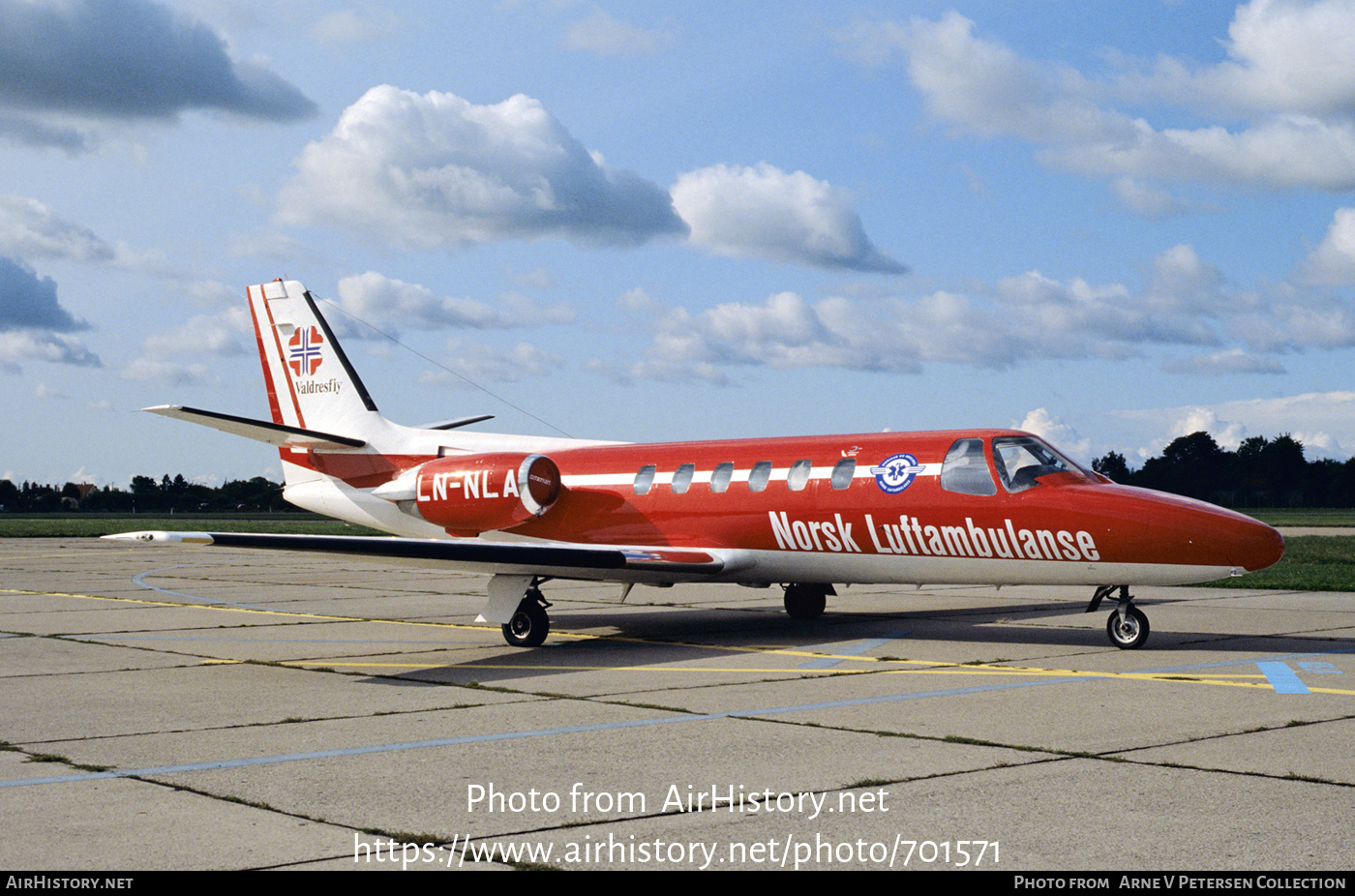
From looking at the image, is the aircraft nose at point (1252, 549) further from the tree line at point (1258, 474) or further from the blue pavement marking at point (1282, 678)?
the tree line at point (1258, 474)

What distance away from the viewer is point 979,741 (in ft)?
29.2

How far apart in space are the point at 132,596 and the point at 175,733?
15.4 metres

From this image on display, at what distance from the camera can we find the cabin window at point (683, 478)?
→ 17.4 meters

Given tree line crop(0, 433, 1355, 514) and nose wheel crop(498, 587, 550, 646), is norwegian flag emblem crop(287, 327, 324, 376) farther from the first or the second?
tree line crop(0, 433, 1355, 514)

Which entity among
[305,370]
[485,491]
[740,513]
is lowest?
[740,513]

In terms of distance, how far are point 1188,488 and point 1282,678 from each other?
11363cm

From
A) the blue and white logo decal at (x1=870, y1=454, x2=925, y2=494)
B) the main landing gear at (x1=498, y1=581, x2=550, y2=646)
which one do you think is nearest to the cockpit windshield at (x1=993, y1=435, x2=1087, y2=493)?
the blue and white logo decal at (x1=870, y1=454, x2=925, y2=494)

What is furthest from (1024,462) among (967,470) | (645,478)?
(645,478)

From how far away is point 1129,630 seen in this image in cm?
1438

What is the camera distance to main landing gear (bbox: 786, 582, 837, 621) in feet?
60.6

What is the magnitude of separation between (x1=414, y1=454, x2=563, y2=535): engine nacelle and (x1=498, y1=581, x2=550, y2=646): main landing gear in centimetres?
227

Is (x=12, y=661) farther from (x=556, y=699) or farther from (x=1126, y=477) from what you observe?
(x=1126, y=477)

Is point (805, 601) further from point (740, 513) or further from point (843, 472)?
point (843, 472)

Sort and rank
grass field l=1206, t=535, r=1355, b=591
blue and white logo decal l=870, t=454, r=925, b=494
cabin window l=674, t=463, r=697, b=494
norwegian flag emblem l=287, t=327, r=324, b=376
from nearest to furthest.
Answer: blue and white logo decal l=870, t=454, r=925, b=494
cabin window l=674, t=463, r=697, b=494
norwegian flag emblem l=287, t=327, r=324, b=376
grass field l=1206, t=535, r=1355, b=591
